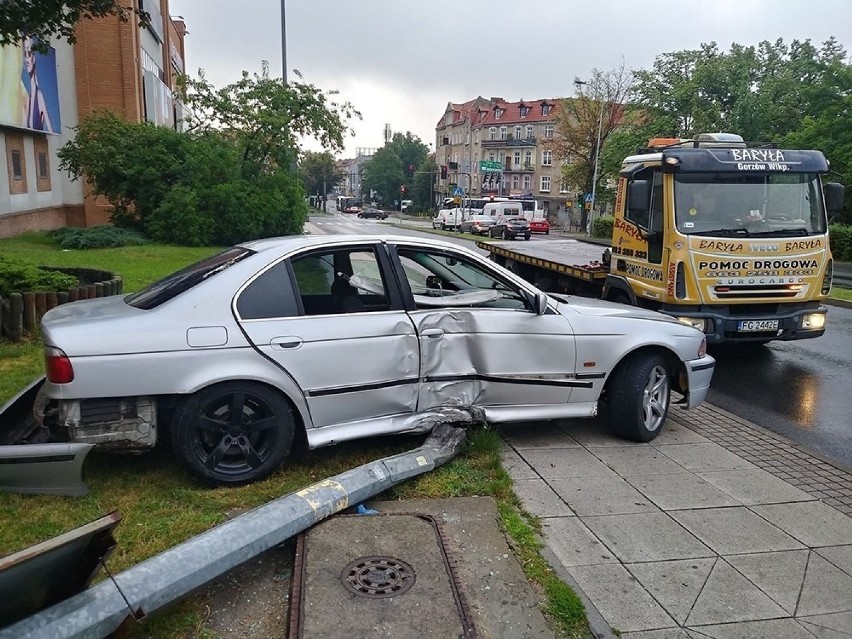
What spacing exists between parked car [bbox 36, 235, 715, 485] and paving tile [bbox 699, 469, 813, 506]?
2.50 feet

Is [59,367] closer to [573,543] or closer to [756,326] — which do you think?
[573,543]

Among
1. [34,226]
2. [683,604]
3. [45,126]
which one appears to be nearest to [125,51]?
[45,126]

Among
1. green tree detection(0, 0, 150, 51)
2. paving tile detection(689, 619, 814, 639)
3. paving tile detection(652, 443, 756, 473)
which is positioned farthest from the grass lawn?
green tree detection(0, 0, 150, 51)

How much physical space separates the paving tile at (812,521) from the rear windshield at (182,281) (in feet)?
12.4

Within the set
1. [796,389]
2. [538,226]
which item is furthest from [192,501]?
[538,226]

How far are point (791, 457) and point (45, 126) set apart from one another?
26406 mm

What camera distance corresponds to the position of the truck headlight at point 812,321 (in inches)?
342

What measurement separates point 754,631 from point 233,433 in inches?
119

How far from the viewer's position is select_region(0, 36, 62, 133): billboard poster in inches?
829

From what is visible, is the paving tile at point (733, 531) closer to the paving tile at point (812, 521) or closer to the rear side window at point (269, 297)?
the paving tile at point (812, 521)

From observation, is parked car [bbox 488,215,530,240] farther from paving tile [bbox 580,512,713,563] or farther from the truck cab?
paving tile [bbox 580,512,713,563]

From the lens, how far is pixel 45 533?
12.6 ft

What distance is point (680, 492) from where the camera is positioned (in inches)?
188

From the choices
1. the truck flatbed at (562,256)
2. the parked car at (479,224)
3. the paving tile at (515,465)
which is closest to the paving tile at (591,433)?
the paving tile at (515,465)
